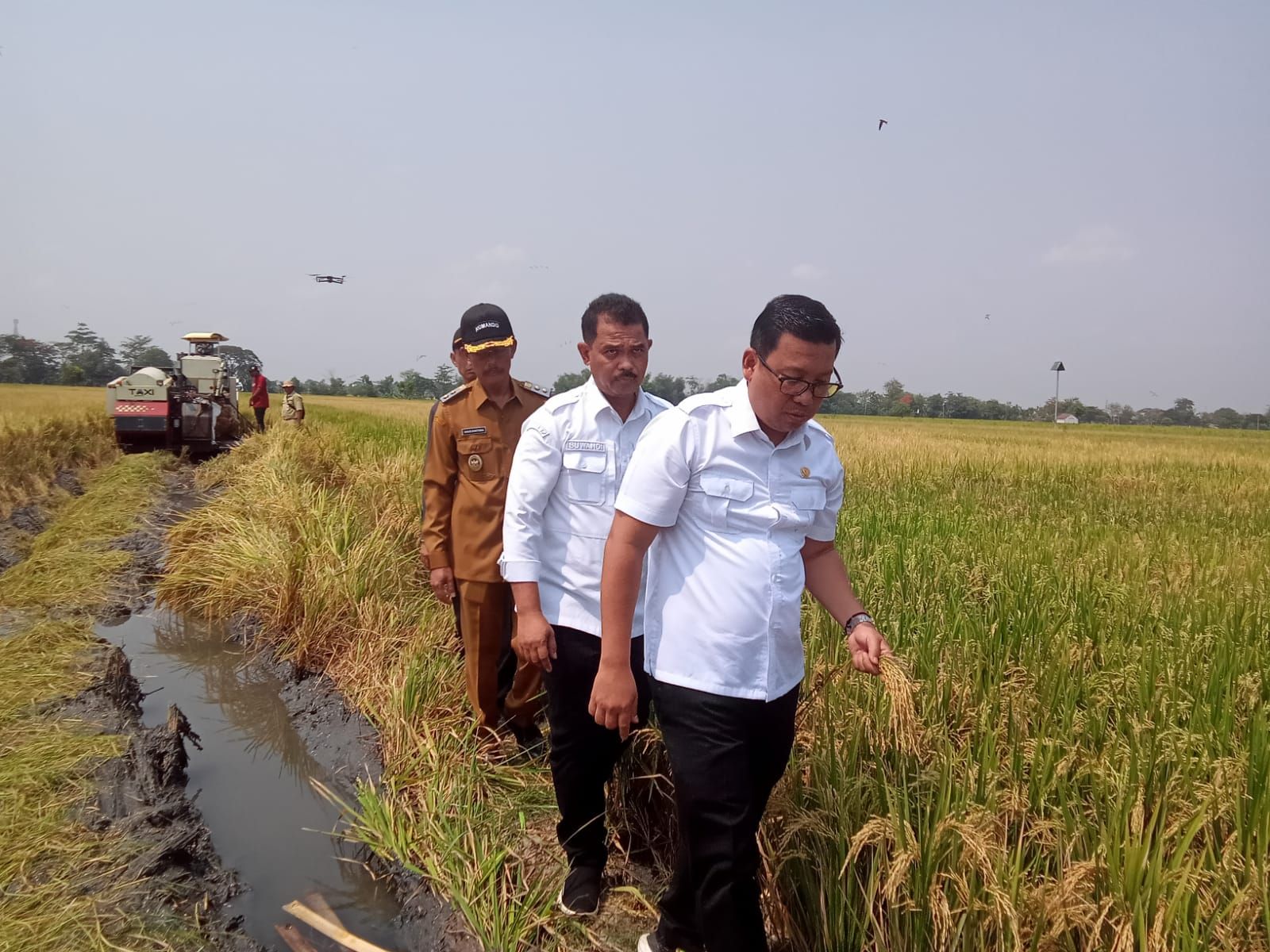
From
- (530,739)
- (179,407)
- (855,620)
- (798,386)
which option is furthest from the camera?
(179,407)

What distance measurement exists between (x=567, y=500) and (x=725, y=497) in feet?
2.49

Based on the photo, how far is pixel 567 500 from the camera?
7.80 ft

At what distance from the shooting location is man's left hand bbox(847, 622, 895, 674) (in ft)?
5.99

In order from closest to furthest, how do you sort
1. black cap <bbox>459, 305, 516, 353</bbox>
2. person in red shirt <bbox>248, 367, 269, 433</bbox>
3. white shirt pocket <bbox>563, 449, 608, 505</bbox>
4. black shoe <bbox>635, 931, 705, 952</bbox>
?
black shoe <bbox>635, 931, 705, 952</bbox>, white shirt pocket <bbox>563, 449, 608, 505</bbox>, black cap <bbox>459, 305, 516, 353</bbox>, person in red shirt <bbox>248, 367, 269, 433</bbox>

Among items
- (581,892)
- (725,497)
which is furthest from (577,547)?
(581,892)

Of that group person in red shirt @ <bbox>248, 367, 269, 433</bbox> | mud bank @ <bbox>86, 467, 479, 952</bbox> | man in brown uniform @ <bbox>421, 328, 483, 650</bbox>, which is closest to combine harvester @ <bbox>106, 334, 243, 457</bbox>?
person in red shirt @ <bbox>248, 367, 269, 433</bbox>

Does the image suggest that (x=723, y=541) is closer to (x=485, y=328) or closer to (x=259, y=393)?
(x=485, y=328)

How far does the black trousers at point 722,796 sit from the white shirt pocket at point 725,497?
350mm

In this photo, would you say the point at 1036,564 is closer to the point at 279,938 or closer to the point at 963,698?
the point at 963,698

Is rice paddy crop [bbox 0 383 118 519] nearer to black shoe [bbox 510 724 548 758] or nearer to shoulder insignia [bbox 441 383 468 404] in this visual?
shoulder insignia [bbox 441 383 468 404]

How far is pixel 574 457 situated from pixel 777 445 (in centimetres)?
76

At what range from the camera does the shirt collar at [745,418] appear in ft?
5.64

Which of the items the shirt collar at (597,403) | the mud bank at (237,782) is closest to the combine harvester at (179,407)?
the mud bank at (237,782)

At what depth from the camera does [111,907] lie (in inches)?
92.2
